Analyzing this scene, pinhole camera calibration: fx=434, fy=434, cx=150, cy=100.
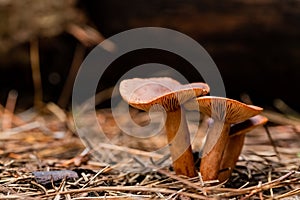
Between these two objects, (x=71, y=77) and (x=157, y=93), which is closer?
(x=157, y=93)

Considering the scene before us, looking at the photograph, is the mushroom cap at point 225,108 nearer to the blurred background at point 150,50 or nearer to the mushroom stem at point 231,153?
the mushroom stem at point 231,153

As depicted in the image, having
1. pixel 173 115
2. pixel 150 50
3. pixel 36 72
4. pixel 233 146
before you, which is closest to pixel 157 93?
pixel 173 115

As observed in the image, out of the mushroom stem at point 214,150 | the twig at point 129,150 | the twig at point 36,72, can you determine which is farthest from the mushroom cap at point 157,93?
the twig at point 36,72

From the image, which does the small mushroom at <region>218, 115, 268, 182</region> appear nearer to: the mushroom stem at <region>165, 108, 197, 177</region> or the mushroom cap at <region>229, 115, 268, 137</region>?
the mushroom cap at <region>229, 115, 268, 137</region>

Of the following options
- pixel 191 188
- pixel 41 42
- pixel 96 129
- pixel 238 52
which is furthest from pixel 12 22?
pixel 191 188

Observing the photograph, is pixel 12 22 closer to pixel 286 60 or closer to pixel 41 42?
pixel 41 42

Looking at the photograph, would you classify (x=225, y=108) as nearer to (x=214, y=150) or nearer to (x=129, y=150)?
(x=214, y=150)
